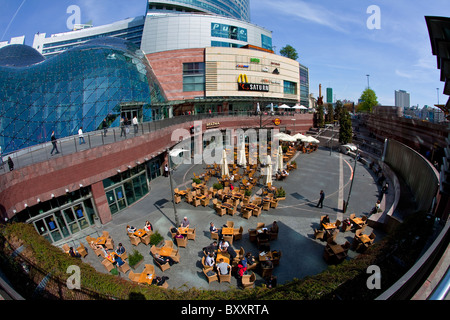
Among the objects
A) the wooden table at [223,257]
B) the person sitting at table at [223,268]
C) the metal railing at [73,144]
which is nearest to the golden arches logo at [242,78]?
the metal railing at [73,144]

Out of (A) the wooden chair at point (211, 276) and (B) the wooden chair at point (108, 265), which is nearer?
(A) the wooden chair at point (211, 276)

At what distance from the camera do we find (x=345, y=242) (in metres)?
11.9

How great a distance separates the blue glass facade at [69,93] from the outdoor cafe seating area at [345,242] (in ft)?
61.1

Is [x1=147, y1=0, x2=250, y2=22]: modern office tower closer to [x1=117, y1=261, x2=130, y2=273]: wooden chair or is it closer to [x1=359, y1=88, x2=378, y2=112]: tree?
[x1=359, y1=88, x2=378, y2=112]: tree

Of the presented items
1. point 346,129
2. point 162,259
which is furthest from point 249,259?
point 346,129

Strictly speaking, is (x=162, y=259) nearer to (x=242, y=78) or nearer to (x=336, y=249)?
(x=336, y=249)

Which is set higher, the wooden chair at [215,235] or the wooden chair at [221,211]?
the wooden chair at [221,211]

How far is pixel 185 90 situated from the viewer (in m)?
40.8

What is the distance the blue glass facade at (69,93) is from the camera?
685 inches

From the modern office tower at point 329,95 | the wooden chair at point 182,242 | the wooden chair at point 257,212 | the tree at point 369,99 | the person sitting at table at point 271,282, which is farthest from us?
the modern office tower at point 329,95

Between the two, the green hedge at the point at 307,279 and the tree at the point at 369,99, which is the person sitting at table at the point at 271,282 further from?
the tree at the point at 369,99

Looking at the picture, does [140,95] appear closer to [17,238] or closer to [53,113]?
[53,113]

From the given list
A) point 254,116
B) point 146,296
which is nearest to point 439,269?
point 146,296

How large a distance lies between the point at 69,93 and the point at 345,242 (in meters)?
23.1
